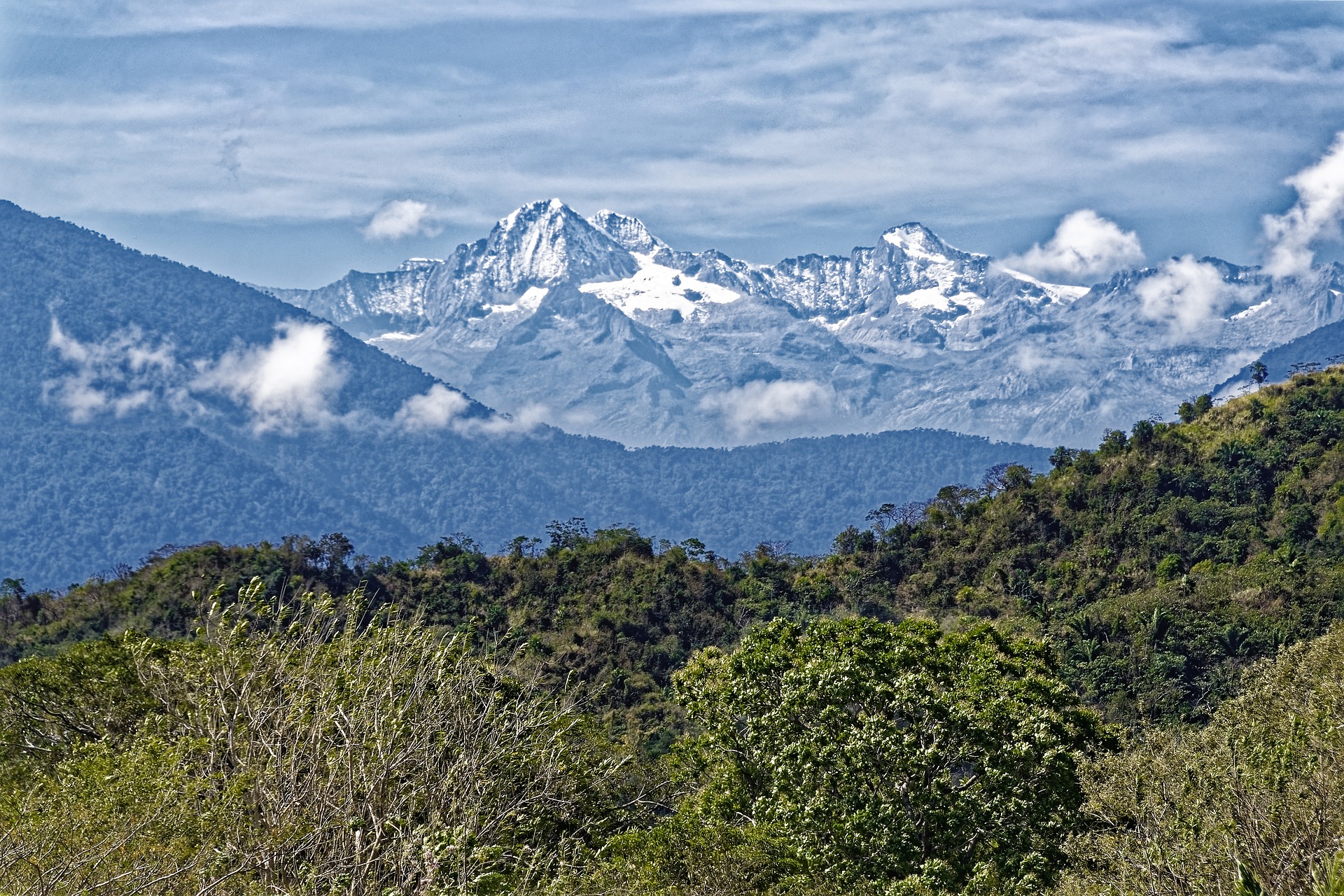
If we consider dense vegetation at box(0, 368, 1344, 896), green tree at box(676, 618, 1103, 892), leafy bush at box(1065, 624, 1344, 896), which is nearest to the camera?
dense vegetation at box(0, 368, 1344, 896)

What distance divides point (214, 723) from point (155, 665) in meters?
4.13

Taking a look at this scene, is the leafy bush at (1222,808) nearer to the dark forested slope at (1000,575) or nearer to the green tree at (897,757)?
the green tree at (897,757)

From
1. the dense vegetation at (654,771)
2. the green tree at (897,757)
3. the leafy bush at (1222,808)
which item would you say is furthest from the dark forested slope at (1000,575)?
the leafy bush at (1222,808)

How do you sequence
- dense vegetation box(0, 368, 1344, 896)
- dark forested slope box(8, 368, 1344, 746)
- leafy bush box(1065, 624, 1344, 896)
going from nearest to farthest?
1. dense vegetation box(0, 368, 1344, 896)
2. leafy bush box(1065, 624, 1344, 896)
3. dark forested slope box(8, 368, 1344, 746)

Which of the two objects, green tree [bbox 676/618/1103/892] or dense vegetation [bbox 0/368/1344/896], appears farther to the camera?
green tree [bbox 676/618/1103/892]

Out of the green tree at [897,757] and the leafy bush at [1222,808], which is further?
the green tree at [897,757]

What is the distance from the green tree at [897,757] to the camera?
A: 33281 mm

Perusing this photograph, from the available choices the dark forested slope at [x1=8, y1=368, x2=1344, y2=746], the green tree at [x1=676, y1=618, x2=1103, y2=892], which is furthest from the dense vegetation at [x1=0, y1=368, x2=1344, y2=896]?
the dark forested slope at [x1=8, y1=368, x2=1344, y2=746]

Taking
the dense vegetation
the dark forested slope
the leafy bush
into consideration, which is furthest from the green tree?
the dark forested slope

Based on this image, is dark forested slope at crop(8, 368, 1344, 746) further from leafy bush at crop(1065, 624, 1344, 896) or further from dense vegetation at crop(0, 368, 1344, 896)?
leafy bush at crop(1065, 624, 1344, 896)

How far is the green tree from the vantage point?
33281 mm

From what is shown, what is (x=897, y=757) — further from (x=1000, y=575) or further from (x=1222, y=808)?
(x=1000, y=575)

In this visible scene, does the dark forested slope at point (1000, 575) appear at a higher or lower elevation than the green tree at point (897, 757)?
lower

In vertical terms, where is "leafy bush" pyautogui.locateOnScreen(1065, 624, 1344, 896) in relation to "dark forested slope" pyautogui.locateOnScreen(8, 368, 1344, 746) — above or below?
above
